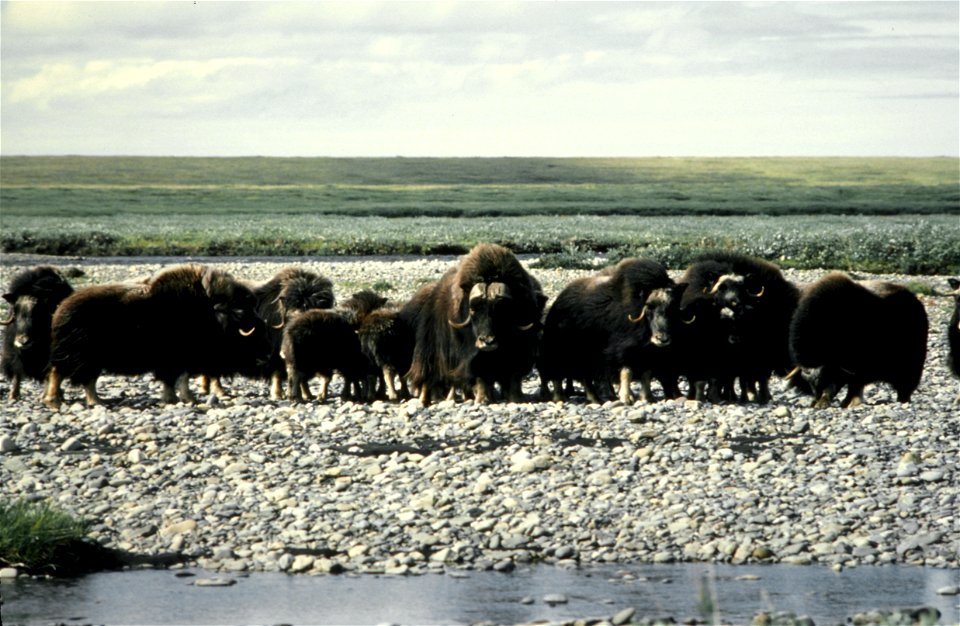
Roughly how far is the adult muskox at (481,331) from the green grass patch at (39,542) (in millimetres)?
4962

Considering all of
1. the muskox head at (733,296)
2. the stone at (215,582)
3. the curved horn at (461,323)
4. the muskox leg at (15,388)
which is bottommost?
the stone at (215,582)

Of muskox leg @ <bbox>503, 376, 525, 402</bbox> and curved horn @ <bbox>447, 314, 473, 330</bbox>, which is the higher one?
curved horn @ <bbox>447, 314, 473, 330</bbox>

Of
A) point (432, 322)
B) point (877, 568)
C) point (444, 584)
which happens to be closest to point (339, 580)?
point (444, 584)

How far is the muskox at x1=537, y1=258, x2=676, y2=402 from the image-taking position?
12.7 meters

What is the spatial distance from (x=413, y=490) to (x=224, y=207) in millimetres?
79744

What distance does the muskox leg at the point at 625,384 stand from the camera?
40.9ft

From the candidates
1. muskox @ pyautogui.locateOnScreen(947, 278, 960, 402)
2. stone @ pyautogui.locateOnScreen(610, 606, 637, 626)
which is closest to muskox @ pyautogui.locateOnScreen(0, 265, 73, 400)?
stone @ pyautogui.locateOnScreen(610, 606, 637, 626)

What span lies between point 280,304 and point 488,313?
3369mm

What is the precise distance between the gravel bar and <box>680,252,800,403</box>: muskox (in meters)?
1.23

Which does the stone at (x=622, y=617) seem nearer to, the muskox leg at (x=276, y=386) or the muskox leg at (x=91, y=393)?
the muskox leg at (x=91, y=393)

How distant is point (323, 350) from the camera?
13117 millimetres

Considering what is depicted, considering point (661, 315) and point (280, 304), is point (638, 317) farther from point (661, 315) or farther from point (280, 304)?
point (280, 304)

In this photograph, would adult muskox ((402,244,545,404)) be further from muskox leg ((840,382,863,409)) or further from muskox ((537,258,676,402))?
muskox leg ((840,382,863,409))

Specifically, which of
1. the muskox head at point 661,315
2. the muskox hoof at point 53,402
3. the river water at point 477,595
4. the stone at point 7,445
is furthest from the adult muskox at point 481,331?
the river water at point 477,595
